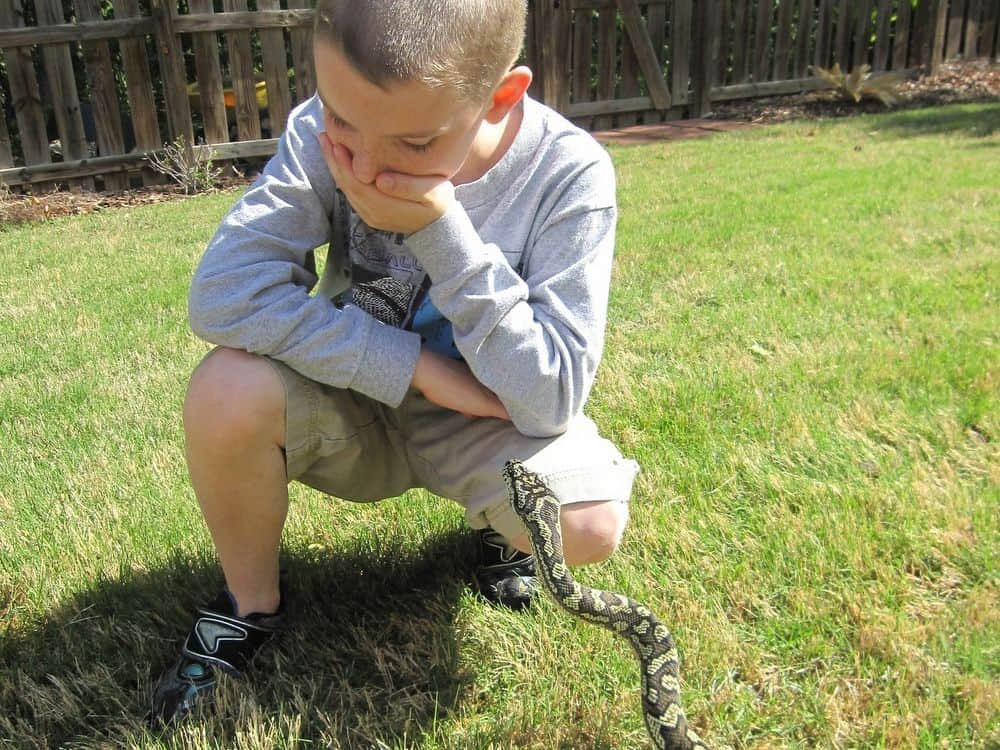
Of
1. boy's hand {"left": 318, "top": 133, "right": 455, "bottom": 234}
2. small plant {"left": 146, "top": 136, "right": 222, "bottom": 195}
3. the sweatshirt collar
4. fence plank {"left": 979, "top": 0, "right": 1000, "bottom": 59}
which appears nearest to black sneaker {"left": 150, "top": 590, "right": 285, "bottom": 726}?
boy's hand {"left": 318, "top": 133, "right": 455, "bottom": 234}

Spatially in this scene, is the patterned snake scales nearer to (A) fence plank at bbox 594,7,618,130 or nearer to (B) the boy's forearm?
(B) the boy's forearm

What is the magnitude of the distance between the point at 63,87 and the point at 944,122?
11114 millimetres

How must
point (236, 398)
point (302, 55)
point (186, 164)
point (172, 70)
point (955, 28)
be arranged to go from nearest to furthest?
1. point (236, 398)
2. point (172, 70)
3. point (186, 164)
4. point (302, 55)
5. point (955, 28)

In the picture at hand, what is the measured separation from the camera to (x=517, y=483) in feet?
8.42

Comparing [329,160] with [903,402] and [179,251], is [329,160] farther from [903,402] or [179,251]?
[179,251]

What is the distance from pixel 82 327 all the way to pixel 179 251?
5.89ft

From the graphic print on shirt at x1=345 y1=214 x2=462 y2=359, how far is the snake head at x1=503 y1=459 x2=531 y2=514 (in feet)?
1.56

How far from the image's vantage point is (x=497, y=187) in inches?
106

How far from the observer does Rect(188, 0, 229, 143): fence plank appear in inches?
392

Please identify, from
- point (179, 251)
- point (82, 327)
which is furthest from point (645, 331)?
point (179, 251)

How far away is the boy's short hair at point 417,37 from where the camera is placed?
6.86 feet

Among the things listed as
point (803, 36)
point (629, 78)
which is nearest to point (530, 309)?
Result: point (629, 78)

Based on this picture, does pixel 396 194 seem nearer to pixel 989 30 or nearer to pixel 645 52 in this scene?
pixel 645 52

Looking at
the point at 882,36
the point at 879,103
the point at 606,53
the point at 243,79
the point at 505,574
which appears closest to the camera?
the point at 505,574
